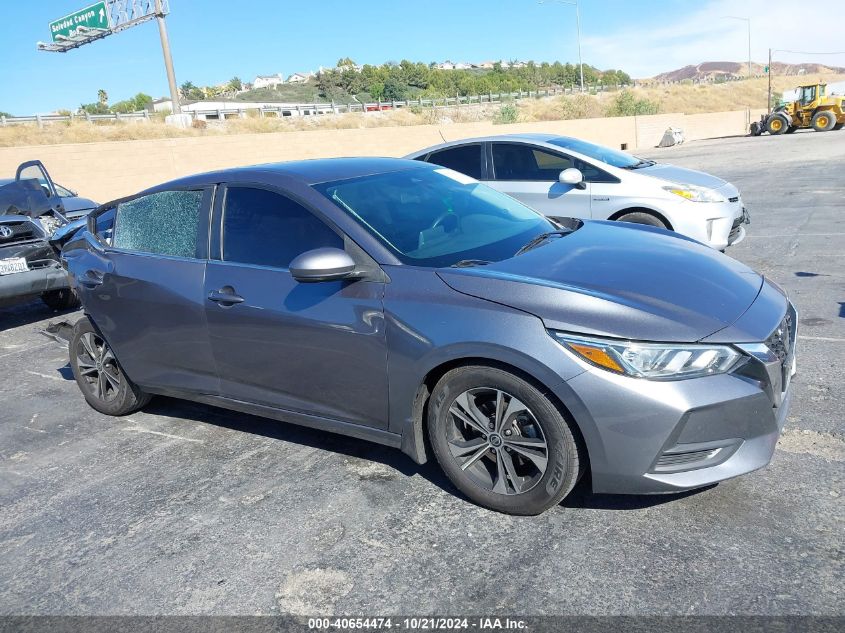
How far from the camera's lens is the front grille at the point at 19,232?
7.43 metres

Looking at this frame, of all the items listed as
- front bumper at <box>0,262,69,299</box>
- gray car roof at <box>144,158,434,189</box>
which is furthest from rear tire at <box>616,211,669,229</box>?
front bumper at <box>0,262,69,299</box>

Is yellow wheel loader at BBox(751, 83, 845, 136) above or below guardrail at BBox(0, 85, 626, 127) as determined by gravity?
below

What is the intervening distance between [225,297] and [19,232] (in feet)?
16.2

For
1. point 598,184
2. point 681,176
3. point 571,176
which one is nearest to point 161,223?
A: point 571,176

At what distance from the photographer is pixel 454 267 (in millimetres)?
3381

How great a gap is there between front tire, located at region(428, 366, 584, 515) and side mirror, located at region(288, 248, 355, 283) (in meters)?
0.70

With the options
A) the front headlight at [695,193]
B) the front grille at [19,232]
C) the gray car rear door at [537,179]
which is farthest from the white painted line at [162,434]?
the front headlight at [695,193]

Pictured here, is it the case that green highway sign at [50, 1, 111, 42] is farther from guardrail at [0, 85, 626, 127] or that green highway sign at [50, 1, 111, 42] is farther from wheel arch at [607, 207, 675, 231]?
wheel arch at [607, 207, 675, 231]

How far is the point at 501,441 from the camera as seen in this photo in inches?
124

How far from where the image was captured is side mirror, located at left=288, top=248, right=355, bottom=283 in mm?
3342

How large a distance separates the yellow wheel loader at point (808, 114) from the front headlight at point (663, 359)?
133ft

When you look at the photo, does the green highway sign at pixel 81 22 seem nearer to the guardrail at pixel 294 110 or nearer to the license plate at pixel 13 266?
the guardrail at pixel 294 110

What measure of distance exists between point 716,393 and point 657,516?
684mm

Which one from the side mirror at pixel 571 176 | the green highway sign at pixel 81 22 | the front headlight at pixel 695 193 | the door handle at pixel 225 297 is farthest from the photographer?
the green highway sign at pixel 81 22
